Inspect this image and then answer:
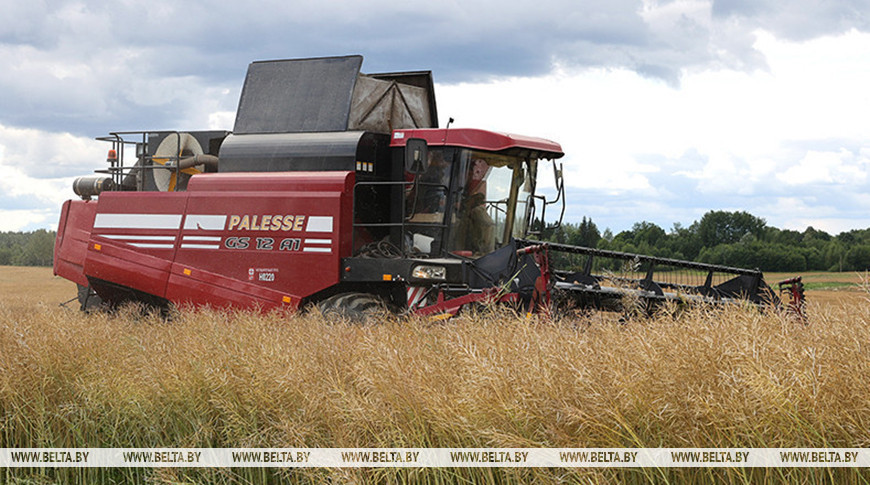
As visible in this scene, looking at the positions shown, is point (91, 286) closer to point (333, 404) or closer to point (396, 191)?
point (396, 191)

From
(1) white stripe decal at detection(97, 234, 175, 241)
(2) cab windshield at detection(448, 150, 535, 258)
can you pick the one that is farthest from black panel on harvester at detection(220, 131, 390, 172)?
(2) cab windshield at detection(448, 150, 535, 258)

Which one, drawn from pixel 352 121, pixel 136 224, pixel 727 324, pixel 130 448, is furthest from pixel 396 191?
pixel 727 324

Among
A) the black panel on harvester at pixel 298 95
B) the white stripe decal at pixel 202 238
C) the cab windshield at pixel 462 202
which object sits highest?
the black panel on harvester at pixel 298 95

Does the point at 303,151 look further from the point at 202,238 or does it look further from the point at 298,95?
the point at 202,238

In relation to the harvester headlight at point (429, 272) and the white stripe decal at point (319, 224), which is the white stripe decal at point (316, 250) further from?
the harvester headlight at point (429, 272)

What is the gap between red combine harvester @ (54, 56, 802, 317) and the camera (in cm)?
886

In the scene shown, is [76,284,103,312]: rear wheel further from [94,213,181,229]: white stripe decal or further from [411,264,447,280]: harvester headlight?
[411,264,447,280]: harvester headlight

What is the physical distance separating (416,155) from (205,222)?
321cm

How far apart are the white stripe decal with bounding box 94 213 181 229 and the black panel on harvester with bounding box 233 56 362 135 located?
1.48 m

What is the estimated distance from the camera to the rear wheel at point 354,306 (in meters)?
9.27

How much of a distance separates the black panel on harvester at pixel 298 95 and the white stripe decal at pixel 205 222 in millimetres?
1340

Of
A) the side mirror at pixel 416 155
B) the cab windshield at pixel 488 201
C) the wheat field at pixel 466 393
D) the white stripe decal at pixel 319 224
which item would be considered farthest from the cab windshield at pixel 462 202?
the wheat field at pixel 466 393

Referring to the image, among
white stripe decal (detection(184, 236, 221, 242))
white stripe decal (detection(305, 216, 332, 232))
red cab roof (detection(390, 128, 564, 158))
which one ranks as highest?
red cab roof (detection(390, 128, 564, 158))

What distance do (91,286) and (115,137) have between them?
2230mm
